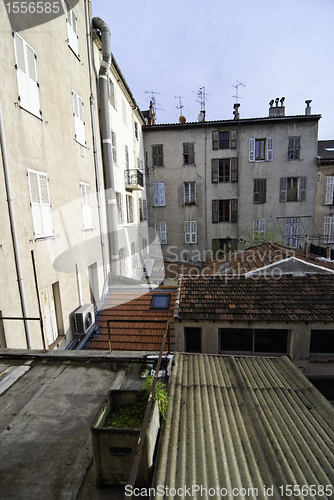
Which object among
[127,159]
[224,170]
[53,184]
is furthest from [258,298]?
[224,170]

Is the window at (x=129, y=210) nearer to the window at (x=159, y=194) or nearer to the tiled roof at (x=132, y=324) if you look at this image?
the window at (x=159, y=194)

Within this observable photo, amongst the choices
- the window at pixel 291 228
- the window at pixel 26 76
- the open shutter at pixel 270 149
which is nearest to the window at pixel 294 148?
the open shutter at pixel 270 149

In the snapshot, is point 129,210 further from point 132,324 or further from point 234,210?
point 234,210

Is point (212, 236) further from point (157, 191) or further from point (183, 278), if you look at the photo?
point (183, 278)

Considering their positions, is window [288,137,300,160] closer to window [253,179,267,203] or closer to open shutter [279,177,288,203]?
open shutter [279,177,288,203]

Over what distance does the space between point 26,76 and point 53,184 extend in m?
2.84

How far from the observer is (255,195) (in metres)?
23.0

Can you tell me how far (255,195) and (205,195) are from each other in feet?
15.2

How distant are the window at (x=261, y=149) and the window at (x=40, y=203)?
2014 centimetres

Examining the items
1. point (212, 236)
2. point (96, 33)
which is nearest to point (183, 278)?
point (96, 33)

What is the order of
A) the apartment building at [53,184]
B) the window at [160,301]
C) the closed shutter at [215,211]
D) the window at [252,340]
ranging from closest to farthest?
the apartment building at [53,184], the window at [252,340], the window at [160,301], the closed shutter at [215,211]

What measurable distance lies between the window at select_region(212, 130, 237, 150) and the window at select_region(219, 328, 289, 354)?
1881cm

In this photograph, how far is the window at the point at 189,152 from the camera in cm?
2288

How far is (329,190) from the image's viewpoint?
22312mm
